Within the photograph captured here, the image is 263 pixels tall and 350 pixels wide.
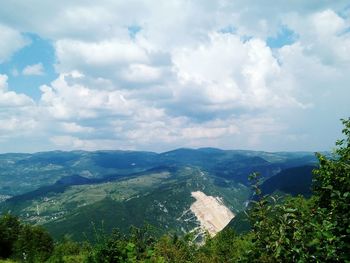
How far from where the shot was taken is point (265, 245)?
8.61 meters

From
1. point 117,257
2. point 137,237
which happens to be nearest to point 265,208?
point 117,257

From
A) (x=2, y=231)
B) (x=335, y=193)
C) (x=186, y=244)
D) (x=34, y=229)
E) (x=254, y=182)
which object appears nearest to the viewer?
(x=335, y=193)

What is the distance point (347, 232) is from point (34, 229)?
16015cm

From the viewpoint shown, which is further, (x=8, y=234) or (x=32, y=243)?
(x=32, y=243)

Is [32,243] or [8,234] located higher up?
[8,234]

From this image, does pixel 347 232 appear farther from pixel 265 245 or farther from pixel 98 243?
pixel 98 243

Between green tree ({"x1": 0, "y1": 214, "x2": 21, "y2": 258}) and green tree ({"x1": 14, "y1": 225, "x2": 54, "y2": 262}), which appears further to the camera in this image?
green tree ({"x1": 0, "y1": 214, "x2": 21, "y2": 258})

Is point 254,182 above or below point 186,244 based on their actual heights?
above

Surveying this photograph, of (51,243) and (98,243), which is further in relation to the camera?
(51,243)

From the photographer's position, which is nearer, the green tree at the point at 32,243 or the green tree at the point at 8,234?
the green tree at the point at 32,243

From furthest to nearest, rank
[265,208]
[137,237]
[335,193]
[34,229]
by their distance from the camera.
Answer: [34,229]
[137,237]
[265,208]
[335,193]

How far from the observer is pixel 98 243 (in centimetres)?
1595

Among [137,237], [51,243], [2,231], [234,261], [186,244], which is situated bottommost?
[51,243]

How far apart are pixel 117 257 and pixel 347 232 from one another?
9888 millimetres
